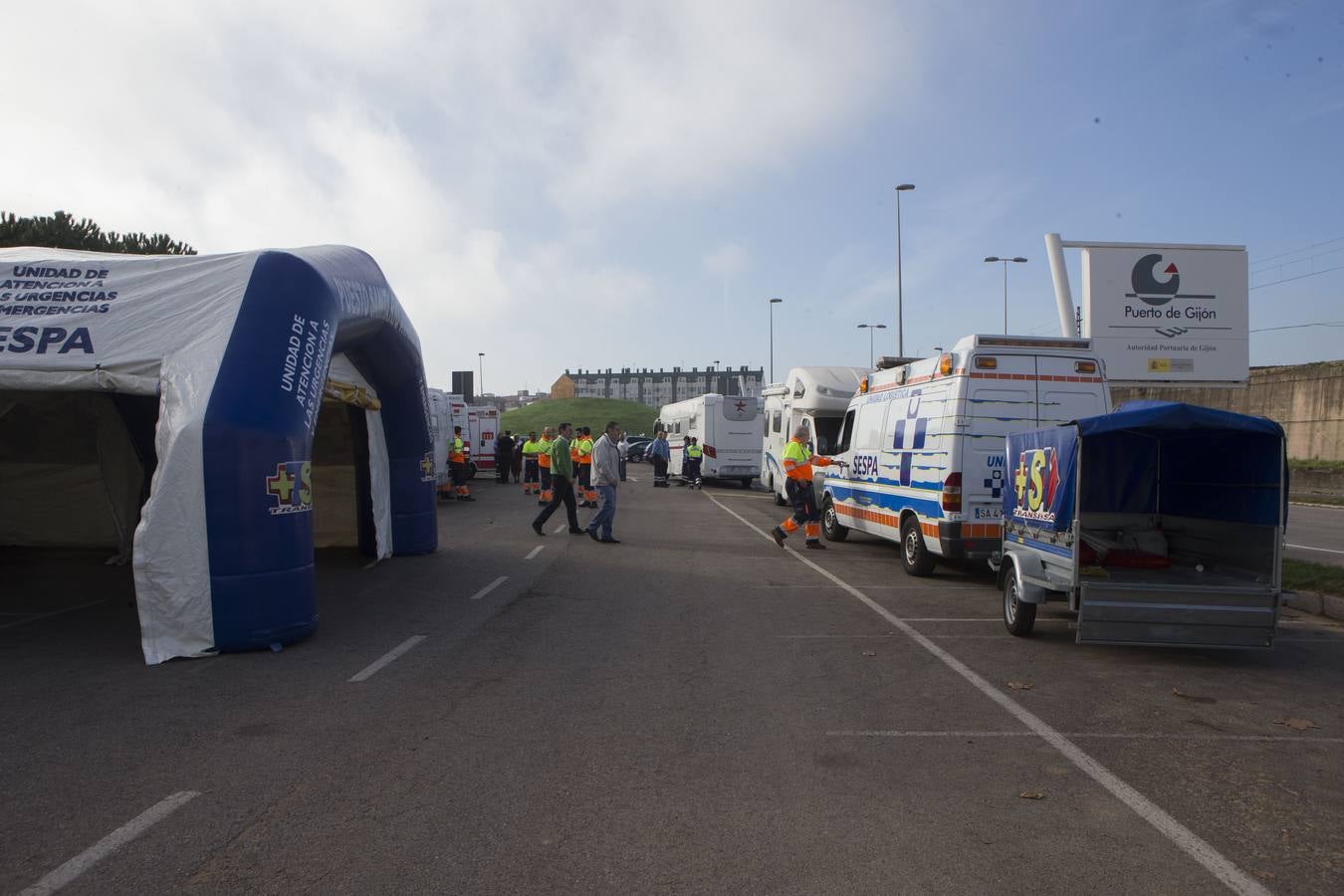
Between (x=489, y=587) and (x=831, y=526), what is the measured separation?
24.1 feet

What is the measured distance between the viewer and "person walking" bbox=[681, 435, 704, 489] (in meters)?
33.8

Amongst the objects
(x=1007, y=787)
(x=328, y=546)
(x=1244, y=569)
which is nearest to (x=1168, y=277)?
(x=1244, y=569)

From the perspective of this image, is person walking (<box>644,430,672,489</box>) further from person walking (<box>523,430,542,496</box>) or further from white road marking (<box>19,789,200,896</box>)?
white road marking (<box>19,789,200,896</box>)

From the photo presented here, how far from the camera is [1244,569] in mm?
8391

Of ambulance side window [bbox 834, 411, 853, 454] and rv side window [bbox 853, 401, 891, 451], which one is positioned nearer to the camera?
rv side window [bbox 853, 401, 891, 451]

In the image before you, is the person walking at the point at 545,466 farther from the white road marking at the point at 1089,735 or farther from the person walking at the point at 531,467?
the white road marking at the point at 1089,735

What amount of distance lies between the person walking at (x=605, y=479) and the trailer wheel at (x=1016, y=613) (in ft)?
26.5

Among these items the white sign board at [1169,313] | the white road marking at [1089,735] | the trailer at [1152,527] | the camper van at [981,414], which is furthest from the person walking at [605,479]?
the white sign board at [1169,313]

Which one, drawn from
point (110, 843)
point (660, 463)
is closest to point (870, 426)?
point (110, 843)

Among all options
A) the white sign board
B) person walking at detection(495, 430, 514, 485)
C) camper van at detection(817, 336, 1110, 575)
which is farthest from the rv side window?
person walking at detection(495, 430, 514, 485)

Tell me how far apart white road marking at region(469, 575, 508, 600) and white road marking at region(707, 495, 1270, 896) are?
194 inches

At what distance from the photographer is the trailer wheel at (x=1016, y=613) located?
864 centimetres

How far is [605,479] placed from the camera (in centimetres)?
1614

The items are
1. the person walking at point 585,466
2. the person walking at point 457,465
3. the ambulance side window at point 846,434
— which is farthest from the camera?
the person walking at point 457,465
